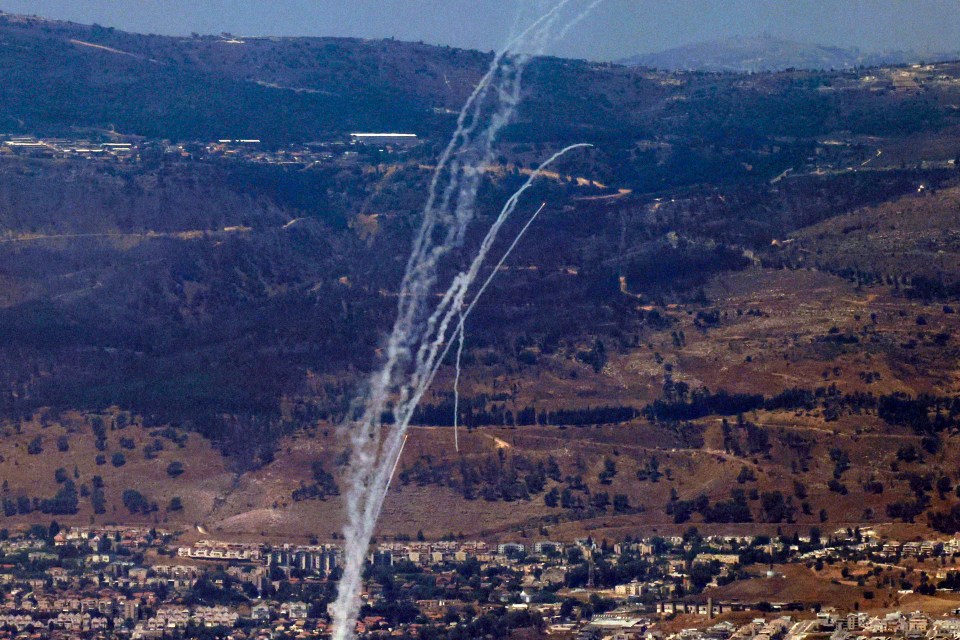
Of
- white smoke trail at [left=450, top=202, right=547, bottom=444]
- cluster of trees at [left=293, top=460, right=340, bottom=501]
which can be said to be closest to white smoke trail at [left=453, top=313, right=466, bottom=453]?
white smoke trail at [left=450, top=202, right=547, bottom=444]

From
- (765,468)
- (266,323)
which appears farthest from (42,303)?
(765,468)

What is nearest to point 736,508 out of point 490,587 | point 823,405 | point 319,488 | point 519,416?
point 823,405

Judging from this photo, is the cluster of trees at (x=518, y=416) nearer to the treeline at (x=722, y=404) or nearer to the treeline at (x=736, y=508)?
the treeline at (x=722, y=404)

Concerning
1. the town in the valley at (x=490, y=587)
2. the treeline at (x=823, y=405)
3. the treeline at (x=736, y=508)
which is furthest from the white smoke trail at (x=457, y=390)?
the town in the valley at (x=490, y=587)

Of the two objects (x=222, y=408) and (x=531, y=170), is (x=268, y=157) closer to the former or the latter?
(x=531, y=170)

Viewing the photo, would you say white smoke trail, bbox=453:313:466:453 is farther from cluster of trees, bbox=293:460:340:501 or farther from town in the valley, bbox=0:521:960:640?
town in the valley, bbox=0:521:960:640
